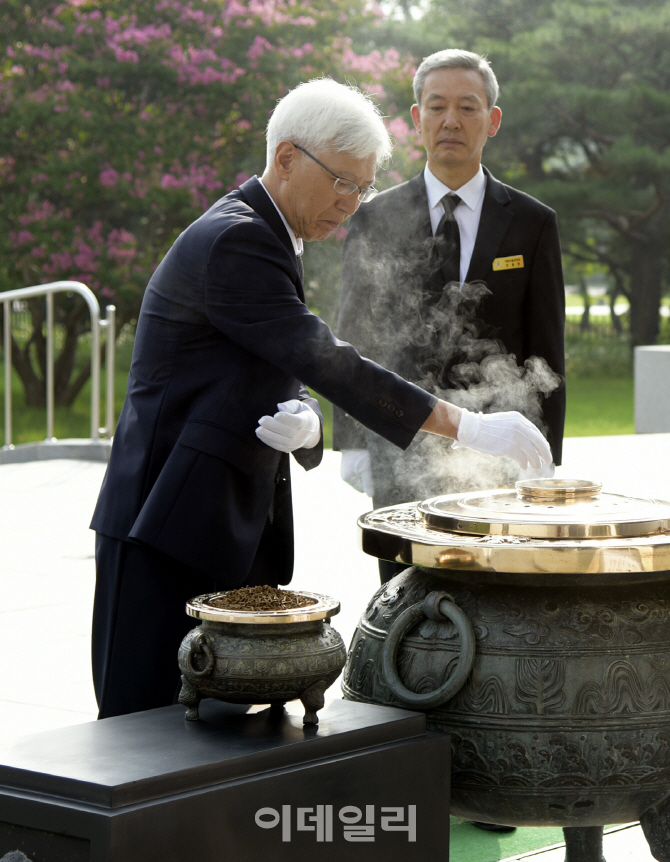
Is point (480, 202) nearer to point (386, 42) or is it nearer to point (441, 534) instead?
point (441, 534)

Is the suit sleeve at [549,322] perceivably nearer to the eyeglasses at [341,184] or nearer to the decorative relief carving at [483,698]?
the eyeglasses at [341,184]

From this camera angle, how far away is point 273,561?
8.48ft

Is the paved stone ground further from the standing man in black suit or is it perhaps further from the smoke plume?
the standing man in black suit

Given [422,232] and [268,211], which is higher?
[422,232]

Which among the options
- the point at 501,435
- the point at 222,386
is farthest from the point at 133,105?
the point at 501,435

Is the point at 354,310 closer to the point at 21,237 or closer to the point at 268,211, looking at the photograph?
the point at 268,211

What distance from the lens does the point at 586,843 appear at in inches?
100

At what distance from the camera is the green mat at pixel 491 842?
2.85m

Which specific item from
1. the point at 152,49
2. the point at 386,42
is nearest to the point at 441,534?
the point at 152,49

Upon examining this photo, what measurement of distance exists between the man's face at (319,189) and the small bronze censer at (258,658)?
2.71ft

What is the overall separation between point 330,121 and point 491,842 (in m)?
1.81

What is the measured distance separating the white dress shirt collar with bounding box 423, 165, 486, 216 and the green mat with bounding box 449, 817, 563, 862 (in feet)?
5.45

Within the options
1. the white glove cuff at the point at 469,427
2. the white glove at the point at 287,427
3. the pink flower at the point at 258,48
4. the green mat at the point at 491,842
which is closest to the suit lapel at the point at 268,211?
the white glove at the point at 287,427

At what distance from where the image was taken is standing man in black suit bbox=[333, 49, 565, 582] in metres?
3.20
